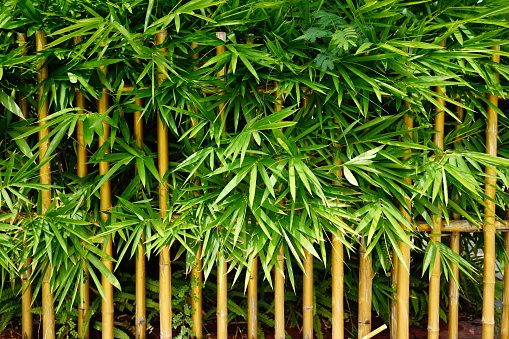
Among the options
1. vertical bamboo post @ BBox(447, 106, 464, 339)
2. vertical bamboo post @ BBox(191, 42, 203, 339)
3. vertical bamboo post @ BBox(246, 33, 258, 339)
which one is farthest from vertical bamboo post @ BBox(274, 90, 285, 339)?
vertical bamboo post @ BBox(447, 106, 464, 339)

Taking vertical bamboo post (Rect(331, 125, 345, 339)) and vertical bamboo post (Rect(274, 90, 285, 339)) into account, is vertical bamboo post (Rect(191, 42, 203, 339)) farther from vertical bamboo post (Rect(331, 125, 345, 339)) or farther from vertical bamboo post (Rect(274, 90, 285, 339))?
vertical bamboo post (Rect(331, 125, 345, 339))

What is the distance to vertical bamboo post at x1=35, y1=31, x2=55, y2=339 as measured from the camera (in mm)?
2285

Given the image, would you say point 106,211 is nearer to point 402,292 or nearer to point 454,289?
point 402,292

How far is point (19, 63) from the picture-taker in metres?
2.24

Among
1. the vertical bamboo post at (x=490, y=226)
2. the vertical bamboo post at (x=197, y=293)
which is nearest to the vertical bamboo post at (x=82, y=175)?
the vertical bamboo post at (x=197, y=293)

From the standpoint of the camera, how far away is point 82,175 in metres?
2.41

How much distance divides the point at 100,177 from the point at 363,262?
146cm

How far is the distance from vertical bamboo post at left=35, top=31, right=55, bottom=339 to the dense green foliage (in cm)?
5

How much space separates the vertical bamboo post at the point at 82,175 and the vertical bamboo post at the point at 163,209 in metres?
0.39

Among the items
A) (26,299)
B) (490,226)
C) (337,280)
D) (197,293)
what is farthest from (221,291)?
(490,226)

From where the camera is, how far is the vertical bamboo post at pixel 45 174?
7.50 ft

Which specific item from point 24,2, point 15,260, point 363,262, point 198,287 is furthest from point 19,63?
point 363,262

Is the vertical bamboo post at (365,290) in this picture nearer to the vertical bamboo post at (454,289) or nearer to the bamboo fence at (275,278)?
the bamboo fence at (275,278)

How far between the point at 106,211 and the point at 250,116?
0.87 metres
